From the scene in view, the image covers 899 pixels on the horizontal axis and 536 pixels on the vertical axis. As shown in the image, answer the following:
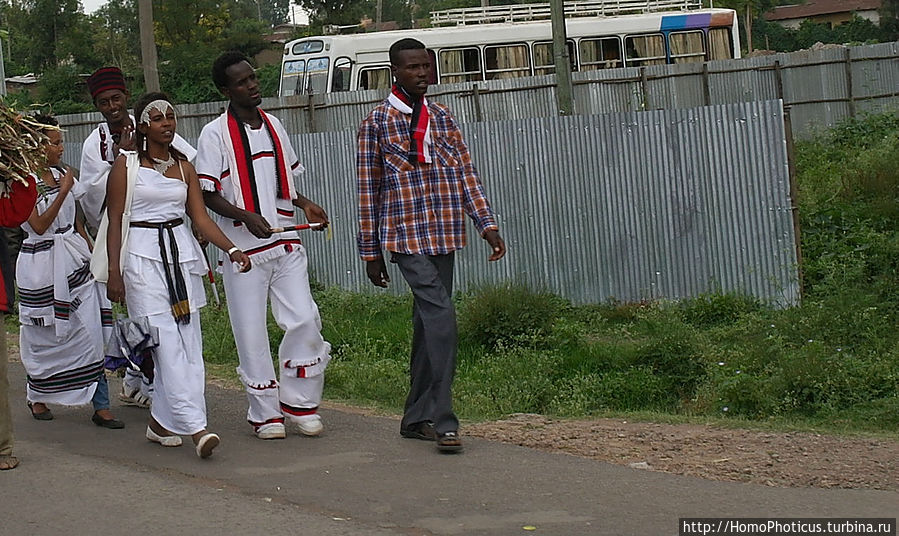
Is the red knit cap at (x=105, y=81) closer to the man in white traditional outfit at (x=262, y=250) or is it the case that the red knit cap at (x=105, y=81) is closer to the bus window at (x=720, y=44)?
the man in white traditional outfit at (x=262, y=250)

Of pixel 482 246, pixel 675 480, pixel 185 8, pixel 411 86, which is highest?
pixel 185 8

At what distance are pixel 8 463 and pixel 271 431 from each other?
1381 mm

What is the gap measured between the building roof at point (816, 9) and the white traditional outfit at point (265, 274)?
71.8 meters

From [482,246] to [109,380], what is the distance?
4185mm

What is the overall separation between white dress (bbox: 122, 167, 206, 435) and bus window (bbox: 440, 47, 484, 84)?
18.5 meters

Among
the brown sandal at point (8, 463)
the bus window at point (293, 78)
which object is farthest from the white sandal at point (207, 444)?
the bus window at point (293, 78)

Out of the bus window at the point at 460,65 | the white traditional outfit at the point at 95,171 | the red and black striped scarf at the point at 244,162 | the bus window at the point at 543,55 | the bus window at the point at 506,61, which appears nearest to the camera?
the red and black striped scarf at the point at 244,162

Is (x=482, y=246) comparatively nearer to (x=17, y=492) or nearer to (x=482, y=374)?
(x=482, y=374)

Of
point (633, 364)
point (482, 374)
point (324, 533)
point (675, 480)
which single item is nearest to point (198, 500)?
point (324, 533)

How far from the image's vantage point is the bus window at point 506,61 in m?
25.0

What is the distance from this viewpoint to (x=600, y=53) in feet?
83.6

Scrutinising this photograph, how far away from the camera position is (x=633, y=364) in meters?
9.19

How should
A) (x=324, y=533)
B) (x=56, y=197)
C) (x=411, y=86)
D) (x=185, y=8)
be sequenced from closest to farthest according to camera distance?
(x=324, y=533) < (x=411, y=86) < (x=56, y=197) < (x=185, y=8)

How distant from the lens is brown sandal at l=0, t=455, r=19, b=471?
20.0 feet
